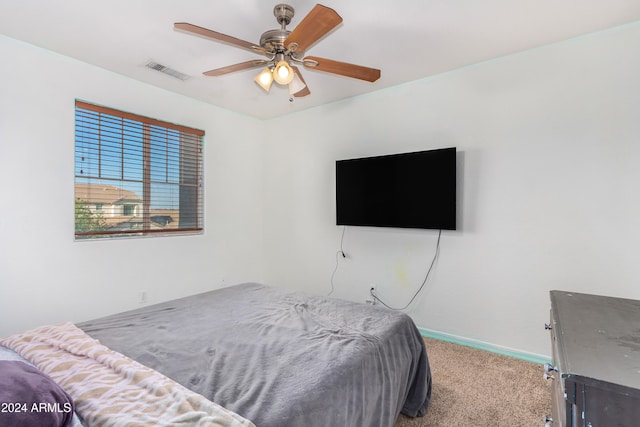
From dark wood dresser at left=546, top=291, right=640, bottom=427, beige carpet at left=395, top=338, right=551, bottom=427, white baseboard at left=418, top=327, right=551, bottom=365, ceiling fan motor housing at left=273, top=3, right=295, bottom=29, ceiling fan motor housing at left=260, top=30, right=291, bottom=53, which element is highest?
ceiling fan motor housing at left=273, top=3, right=295, bottom=29

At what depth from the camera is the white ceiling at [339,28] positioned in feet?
6.48

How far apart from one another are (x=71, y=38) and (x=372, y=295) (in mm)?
3576

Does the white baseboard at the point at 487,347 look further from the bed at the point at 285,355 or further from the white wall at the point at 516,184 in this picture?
the bed at the point at 285,355

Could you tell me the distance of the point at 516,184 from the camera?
2584 millimetres

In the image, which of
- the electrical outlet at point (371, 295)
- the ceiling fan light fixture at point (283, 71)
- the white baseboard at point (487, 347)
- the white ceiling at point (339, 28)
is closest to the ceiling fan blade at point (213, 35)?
the ceiling fan light fixture at point (283, 71)

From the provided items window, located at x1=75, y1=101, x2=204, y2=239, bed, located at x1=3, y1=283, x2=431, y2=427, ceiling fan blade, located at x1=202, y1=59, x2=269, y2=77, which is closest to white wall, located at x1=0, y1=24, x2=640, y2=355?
window, located at x1=75, y1=101, x2=204, y2=239

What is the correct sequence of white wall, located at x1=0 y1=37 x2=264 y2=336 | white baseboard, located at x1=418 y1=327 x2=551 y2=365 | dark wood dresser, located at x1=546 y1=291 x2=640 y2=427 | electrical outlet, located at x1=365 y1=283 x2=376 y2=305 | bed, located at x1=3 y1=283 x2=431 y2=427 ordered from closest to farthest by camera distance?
dark wood dresser, located at x1=546 y1=291 x2=640 y2=427
bed, located at x1=3 y1=283 x2=431 y2=427
white wall, located at x1=0 y1=37 x2=264 y2=336
white baseboard, located at x1=418 y1=327 x2=551 y2=365
electrical outlet, located at x1=365 y1=283 x2=376 y2=305

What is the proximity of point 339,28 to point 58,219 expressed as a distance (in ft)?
9.24

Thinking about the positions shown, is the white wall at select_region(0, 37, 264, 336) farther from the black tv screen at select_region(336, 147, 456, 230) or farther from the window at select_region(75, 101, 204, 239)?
the black tv screen at select_region(336, 147, 456, 230)

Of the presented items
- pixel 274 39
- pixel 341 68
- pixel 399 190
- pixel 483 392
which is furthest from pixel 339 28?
pixel 483 392

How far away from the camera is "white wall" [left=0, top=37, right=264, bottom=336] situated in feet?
7.79

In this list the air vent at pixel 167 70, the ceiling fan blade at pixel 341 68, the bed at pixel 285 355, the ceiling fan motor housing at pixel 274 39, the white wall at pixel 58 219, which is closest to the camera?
the bed at pixel 285 355

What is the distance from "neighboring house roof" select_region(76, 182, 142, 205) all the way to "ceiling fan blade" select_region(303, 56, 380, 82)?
232cm

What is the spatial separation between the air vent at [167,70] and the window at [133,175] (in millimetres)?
568
